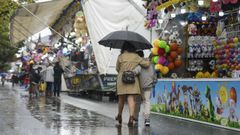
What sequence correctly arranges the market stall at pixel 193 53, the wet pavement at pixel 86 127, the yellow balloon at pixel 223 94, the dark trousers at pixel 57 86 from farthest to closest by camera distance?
the dark trousers at pixel 57 86 < the market stall at pixel 193 53 < the yellow balloon at pixel 223 94 < the wet pavement at pixel 86 127

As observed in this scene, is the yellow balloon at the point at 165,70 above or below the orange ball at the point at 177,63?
below

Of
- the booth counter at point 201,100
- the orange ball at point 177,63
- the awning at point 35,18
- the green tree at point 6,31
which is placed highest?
the green tree at point 6,31

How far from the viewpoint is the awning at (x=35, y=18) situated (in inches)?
886

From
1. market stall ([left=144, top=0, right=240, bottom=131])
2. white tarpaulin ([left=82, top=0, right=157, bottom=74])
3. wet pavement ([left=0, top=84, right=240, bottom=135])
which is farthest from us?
white tarpaulin ([left=82, top=0, right=157, bottom=74])

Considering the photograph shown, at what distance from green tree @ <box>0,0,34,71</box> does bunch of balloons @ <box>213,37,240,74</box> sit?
15778 millimetres

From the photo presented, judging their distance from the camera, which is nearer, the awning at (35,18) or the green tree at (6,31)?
the awning at (35,18)

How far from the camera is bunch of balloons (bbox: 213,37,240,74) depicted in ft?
41.1

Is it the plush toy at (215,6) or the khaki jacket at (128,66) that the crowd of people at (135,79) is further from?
the plush toy at (215,6)

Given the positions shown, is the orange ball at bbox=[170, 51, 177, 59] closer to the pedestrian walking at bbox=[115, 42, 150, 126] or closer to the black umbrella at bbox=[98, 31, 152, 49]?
the black umbrella at bbox=[98, 31, 152, 49]

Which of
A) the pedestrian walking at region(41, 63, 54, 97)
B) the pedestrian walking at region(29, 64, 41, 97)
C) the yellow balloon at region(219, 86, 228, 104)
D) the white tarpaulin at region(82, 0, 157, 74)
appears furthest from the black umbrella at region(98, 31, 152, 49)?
the pedestrian walking at region(29, 64, 41, 97)

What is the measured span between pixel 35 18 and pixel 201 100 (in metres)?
13.5

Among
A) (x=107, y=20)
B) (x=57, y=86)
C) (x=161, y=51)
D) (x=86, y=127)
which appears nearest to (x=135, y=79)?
(x=86, y=127)

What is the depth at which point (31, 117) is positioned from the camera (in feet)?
39.9

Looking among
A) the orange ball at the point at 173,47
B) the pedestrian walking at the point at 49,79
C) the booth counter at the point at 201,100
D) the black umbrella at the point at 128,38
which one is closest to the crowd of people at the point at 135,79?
the black umbrella at the point at 128,38
